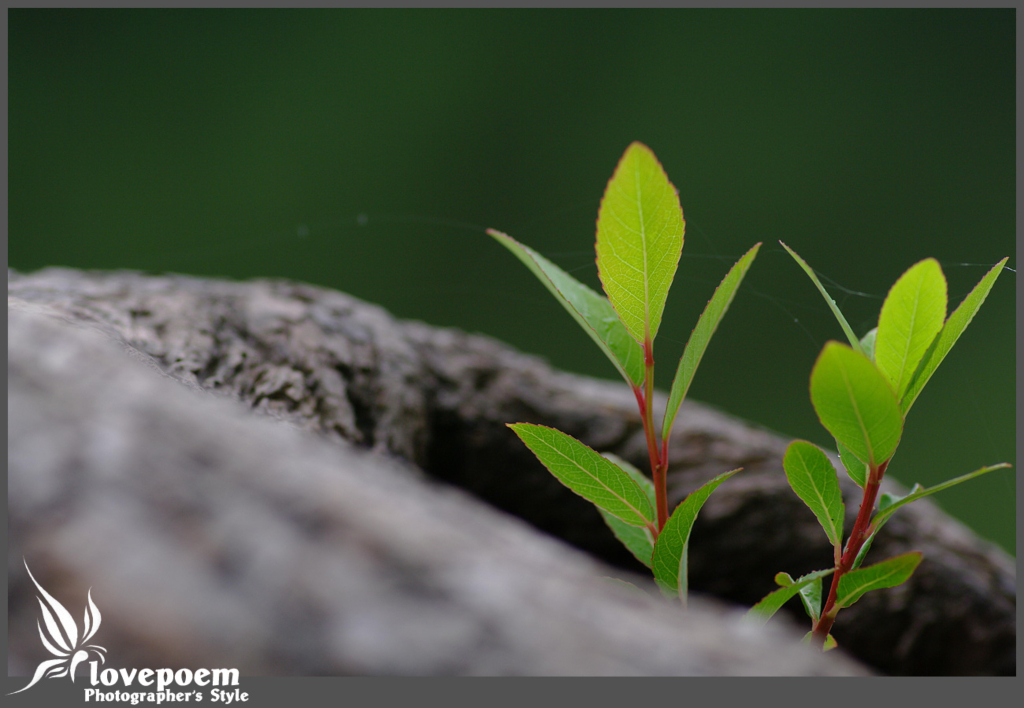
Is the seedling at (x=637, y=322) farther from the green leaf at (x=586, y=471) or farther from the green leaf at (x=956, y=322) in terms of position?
the green leaf at (x=956, y=322)

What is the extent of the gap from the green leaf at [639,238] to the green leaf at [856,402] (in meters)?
0.09

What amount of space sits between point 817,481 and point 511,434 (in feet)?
1.16

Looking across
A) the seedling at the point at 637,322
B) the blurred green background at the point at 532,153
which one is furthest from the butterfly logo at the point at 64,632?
the blurred green background at the point at 532,153

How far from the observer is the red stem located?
0.97ft

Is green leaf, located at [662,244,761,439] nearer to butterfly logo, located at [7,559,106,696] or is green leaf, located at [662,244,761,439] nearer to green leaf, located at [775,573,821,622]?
green leaf, located at [775,573,821,622]

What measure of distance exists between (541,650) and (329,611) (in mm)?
61

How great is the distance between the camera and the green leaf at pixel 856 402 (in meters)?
0.24

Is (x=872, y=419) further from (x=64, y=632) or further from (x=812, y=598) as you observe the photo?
(x=64, y=632)

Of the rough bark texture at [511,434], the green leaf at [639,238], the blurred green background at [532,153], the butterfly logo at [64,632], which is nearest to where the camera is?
the butterfly logo at [64,632]

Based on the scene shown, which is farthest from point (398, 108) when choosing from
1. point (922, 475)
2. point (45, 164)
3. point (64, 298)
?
point (922, 475)

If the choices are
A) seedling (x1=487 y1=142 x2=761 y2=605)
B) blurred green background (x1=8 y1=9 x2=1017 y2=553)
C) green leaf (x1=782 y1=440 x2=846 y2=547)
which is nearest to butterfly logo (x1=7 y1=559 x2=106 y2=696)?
seedling (x1=487 y1=142 x2=761 y2=605)

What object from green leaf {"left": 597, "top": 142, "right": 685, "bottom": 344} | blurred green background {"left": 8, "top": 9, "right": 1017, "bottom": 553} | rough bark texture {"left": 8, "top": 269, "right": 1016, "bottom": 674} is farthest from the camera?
blurred green background {"left": 8, "top": 9, "right": 1017, "bottom": 553}

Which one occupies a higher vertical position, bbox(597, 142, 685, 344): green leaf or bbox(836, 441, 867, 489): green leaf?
bbox(597, 142, 685, 344): green leaf

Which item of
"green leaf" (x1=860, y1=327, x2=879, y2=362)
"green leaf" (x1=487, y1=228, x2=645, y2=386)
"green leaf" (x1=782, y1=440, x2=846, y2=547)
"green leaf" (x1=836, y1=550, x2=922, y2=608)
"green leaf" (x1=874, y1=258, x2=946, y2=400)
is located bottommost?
"green leaf" (x1=836, y1=550, x2=922, y2=608)
